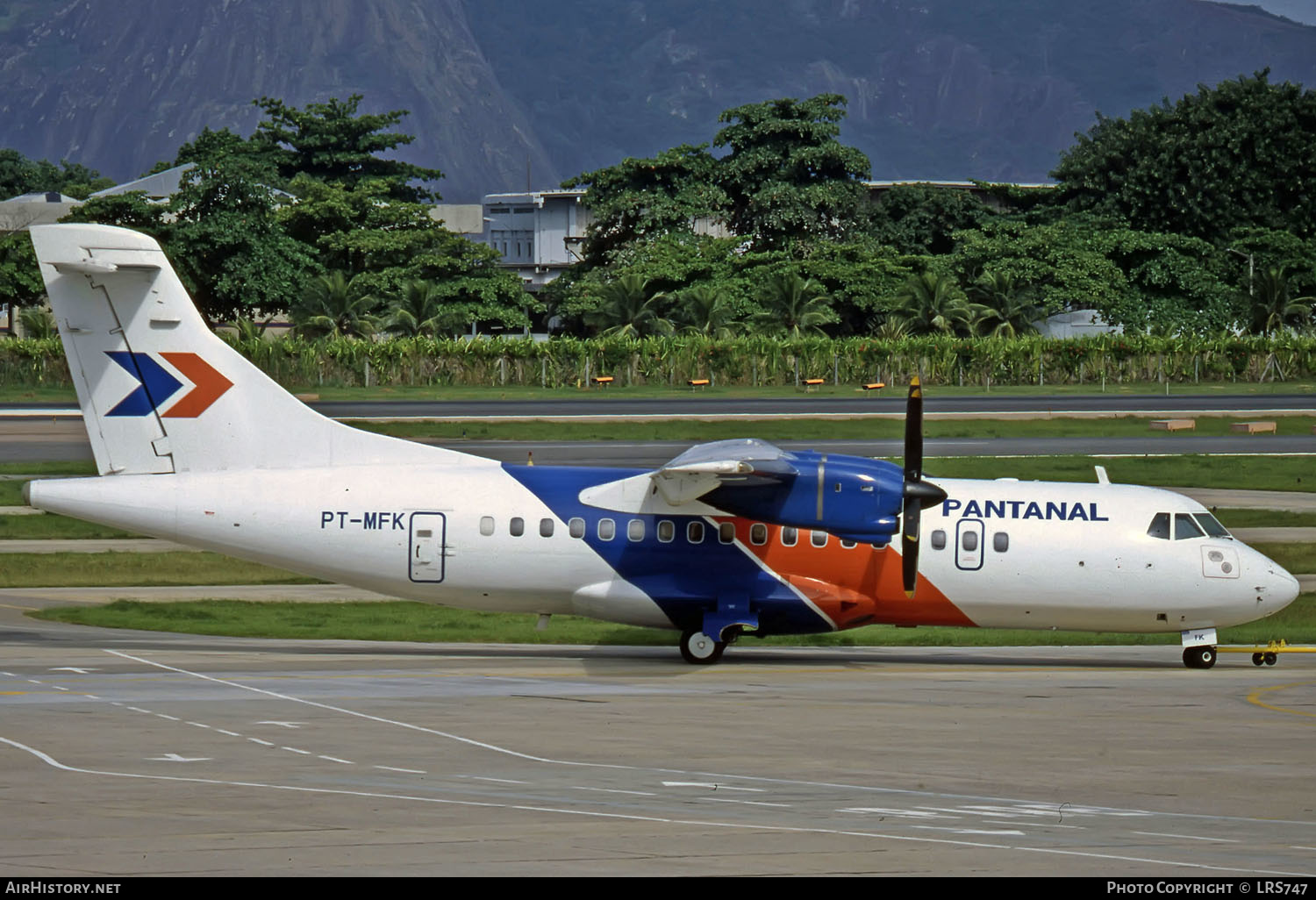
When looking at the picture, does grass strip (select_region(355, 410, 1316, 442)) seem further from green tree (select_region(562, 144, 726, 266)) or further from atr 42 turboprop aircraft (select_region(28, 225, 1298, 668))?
green tree (select_region(562, 144, 726, 266))

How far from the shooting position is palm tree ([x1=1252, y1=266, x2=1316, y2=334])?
313ft

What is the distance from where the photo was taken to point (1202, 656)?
2389cm

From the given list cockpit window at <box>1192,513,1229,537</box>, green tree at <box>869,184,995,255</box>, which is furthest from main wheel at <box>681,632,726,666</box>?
green tree at <box>869,184,995,255</box>

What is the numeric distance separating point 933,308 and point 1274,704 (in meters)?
68.5

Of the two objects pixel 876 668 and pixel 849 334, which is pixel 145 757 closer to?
pixel 876 668

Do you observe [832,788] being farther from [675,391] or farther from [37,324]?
[37,324]

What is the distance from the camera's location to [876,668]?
2356cm

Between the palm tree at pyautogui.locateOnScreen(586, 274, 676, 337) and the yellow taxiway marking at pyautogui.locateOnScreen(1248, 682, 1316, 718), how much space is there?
6392cm

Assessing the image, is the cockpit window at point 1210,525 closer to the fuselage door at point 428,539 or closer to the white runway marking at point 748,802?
the fuselage door at point 428,539

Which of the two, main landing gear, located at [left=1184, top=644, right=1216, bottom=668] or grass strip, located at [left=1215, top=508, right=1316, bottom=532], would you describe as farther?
grass strip, located at [left=1215, top=508, right=1316, bottom=532]

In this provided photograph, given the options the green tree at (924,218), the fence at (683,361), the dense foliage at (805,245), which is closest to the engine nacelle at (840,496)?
the fence at (683,361)

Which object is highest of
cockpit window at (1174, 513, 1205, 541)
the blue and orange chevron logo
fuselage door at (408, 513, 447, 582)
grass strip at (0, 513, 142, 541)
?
A: the blue and orange chevron logo

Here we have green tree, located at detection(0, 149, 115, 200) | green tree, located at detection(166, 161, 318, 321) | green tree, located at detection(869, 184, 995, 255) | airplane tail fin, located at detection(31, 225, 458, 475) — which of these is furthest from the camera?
green tree, located at detection(0, 149, 115, 200)

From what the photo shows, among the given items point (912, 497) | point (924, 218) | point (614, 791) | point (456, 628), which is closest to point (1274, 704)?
point (912, 497)
